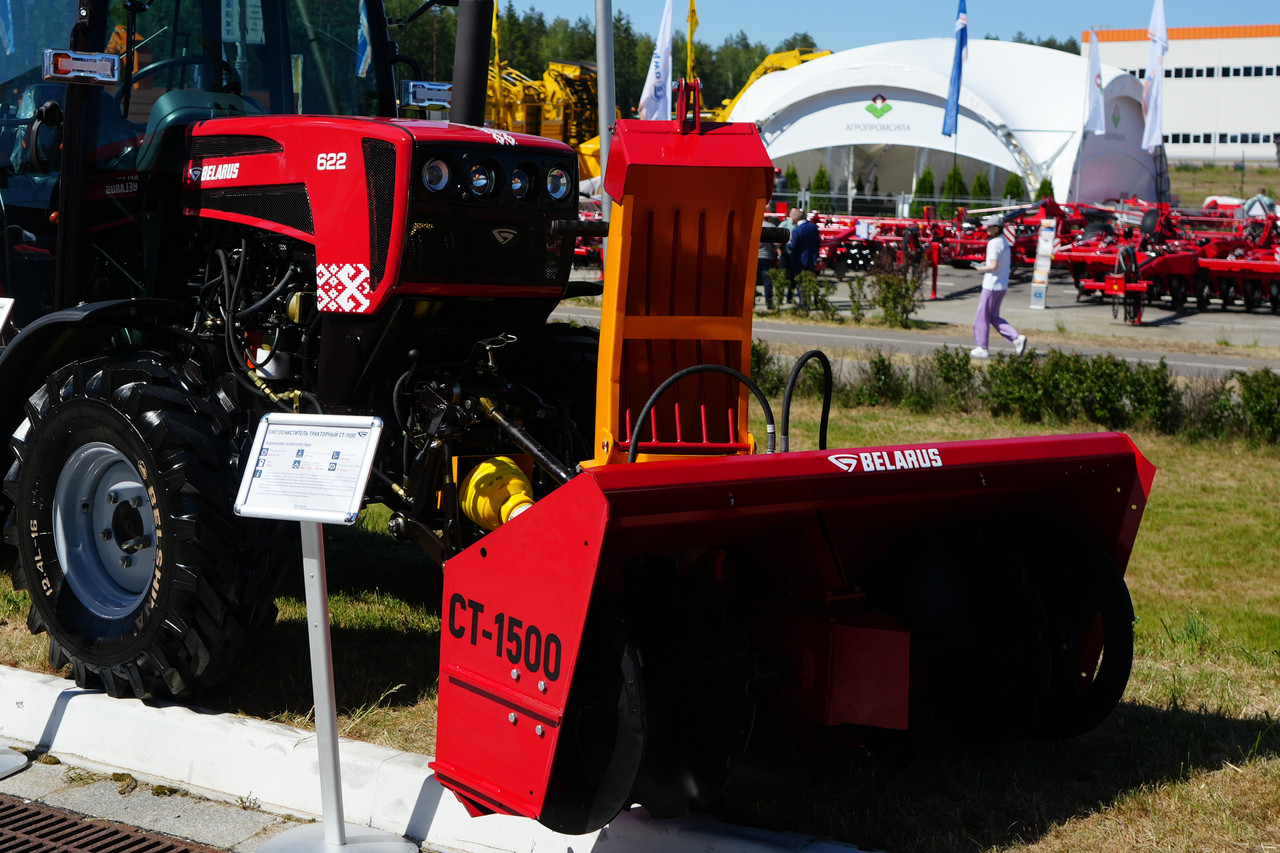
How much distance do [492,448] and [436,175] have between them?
98cm

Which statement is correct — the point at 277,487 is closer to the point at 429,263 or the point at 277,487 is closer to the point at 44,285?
the point at 429,263

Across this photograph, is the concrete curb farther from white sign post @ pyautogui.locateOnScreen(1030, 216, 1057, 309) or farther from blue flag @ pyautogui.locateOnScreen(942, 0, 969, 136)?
blue flag @ pyautogui.locateOnScreen(942, 0, 969, 136)

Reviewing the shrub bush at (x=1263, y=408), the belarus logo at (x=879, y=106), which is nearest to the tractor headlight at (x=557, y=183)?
the shrub bush at (x=1263, y=408)

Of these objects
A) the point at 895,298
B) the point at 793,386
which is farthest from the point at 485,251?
the point at 895,298

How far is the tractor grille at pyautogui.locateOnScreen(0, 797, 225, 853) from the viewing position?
383 cm

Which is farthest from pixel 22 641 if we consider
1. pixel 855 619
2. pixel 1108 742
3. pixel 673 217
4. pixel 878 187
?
pixel 878 187

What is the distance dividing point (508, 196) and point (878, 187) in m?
42.8

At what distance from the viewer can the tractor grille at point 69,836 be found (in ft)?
12.6

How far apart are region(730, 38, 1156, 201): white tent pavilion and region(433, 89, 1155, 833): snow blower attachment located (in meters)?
31.6

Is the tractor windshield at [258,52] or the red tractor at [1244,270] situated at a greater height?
the tractor windshield at [258,52]

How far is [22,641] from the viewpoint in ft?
18.0

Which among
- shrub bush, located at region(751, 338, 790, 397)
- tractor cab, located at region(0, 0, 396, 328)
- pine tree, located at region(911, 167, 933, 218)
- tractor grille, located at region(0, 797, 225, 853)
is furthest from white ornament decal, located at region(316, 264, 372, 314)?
pine tree, located at region(911, 167, 933, 218)

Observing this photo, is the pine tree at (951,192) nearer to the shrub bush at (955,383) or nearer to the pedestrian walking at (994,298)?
the pedestrian walking at (994,298)

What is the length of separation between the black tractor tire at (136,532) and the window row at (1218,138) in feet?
280
